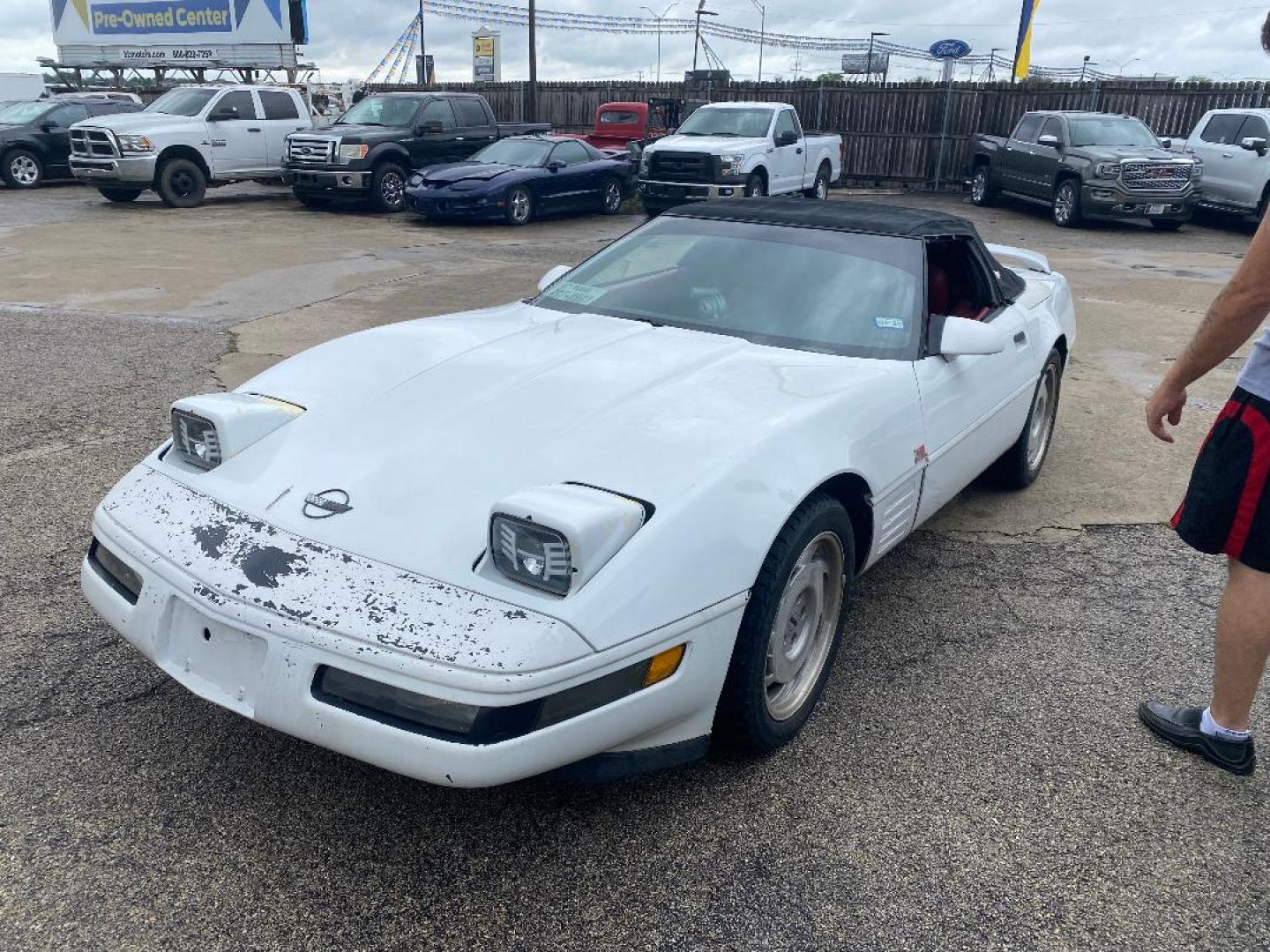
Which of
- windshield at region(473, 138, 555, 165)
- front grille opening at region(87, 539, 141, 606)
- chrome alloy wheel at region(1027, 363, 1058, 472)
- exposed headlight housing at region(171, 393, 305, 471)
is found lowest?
chrome alloy wheel at region(1027, 363, 1058, 472)

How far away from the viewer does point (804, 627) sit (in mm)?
2770

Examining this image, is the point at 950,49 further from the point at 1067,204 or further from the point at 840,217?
the point at 840,217

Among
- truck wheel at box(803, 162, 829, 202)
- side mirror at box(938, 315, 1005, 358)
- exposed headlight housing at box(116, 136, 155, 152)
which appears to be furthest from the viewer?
truck wheel at box(803, 162, 829, 202)

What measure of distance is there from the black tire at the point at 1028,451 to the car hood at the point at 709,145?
408 inches

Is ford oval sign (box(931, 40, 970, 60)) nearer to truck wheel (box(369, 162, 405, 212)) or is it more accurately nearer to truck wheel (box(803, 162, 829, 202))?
truck wheel (box(803, 162, 829, 202))

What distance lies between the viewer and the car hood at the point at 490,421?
2.31 metres

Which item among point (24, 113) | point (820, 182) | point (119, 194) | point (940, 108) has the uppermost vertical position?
point (940, 108)

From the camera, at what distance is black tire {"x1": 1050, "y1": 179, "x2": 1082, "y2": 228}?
14984mm

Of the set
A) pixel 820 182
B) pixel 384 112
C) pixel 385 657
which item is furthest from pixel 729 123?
pixel 385 657

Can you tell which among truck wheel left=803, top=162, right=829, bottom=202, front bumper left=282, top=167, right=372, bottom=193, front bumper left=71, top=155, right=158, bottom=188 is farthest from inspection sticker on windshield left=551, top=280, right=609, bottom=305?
truck wheel left=803, top=162, right=829, bottom=202

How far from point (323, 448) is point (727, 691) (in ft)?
3.89

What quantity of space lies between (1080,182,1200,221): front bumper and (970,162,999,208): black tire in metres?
3.14

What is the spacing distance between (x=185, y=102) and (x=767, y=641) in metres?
16.6

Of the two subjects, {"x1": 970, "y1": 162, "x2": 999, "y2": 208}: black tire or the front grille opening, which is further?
{"x1": 970, "y1": 162, "x2": 999, "y2": 208}: black tire
